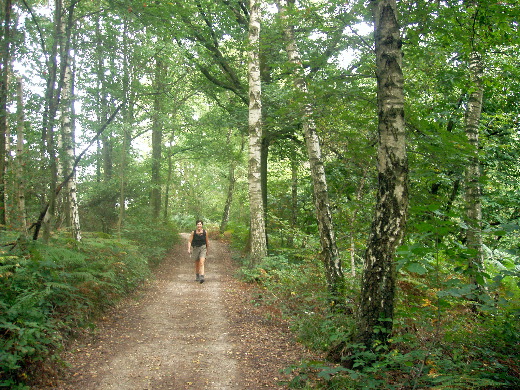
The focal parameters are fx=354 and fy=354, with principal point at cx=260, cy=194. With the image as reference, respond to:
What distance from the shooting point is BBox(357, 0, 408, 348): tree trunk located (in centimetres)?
425

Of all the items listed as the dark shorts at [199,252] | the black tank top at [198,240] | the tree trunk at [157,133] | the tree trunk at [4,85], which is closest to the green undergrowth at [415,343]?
the dark shorts at [199,252]

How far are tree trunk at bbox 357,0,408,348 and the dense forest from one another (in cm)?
2

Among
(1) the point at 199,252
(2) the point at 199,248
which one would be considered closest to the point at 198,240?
(2) the point at 199,248

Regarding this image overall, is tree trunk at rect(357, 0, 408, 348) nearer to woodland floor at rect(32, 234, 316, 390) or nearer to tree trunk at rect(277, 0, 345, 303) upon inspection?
woodland floor at rect(32, 234, 316, 390)

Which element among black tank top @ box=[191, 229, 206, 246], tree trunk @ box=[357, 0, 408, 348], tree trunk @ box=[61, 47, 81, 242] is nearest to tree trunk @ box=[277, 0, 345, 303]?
tree trunk @ box=[357, 0, 408, 348]

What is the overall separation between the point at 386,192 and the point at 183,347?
4.19m

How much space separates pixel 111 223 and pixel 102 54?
9067 mm

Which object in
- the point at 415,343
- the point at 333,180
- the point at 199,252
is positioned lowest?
the point at 415,343

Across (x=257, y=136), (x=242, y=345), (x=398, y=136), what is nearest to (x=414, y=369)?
(x=398, y=136)

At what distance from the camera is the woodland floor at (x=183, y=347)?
4719 millimetres

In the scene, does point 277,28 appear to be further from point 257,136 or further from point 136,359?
point 136,359

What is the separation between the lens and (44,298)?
18.3ft

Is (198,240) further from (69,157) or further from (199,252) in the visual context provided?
(69,157)

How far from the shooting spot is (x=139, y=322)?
7.31 m
